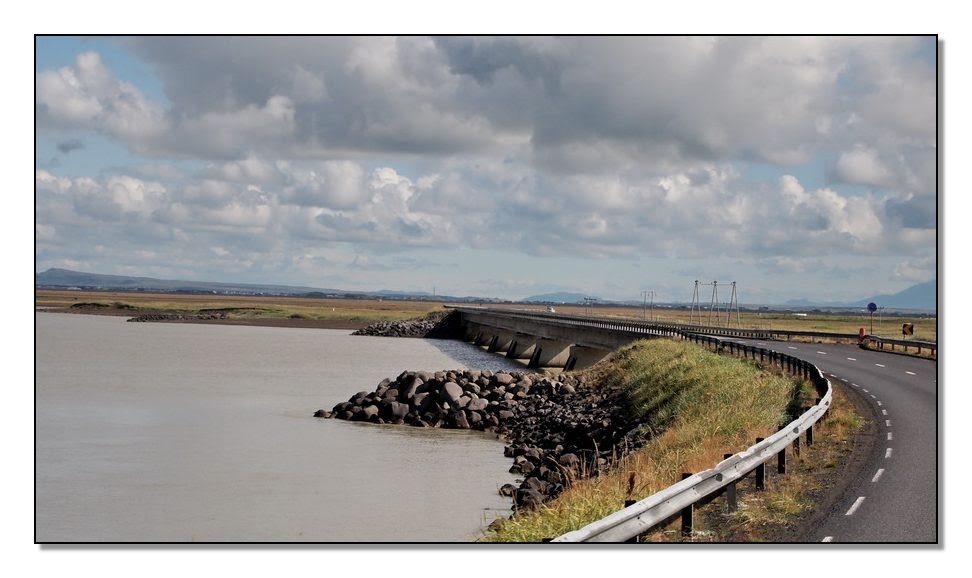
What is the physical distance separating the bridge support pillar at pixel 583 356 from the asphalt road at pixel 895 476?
99.8 ft

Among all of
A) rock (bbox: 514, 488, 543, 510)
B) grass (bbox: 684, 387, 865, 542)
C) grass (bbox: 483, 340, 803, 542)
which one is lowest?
rock (bbox: 514, 488, 543, 510)

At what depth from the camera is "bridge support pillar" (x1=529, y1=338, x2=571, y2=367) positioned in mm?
78938

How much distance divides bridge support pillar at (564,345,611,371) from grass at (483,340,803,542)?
13.5 meters

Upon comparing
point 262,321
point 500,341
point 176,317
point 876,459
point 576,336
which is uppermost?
point 876,459

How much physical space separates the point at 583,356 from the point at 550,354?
10.1 m

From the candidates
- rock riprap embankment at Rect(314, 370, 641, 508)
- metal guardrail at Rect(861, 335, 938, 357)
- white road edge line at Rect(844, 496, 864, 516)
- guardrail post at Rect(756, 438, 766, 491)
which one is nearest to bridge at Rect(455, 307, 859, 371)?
metal guardrail at Rect(861, 335, 938, 357)

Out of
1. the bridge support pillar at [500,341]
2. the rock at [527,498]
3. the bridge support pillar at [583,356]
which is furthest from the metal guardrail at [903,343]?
the bridge support pillar at [500,341]

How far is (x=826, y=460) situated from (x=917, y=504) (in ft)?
13.7

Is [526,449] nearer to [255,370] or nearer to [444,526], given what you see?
[444,526]

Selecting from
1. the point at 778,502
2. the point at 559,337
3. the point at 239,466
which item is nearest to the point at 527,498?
the point at 778,502

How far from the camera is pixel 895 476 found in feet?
53.8

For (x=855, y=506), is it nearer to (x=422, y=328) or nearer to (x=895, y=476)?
(x=895, y=476)

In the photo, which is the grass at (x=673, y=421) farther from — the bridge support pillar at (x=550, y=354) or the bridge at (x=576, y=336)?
the bridge support pillar at (x=550, y=354)

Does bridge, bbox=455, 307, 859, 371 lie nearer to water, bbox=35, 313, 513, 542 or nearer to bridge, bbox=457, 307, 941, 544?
bridge, bbox=457, 307, 941, 544
